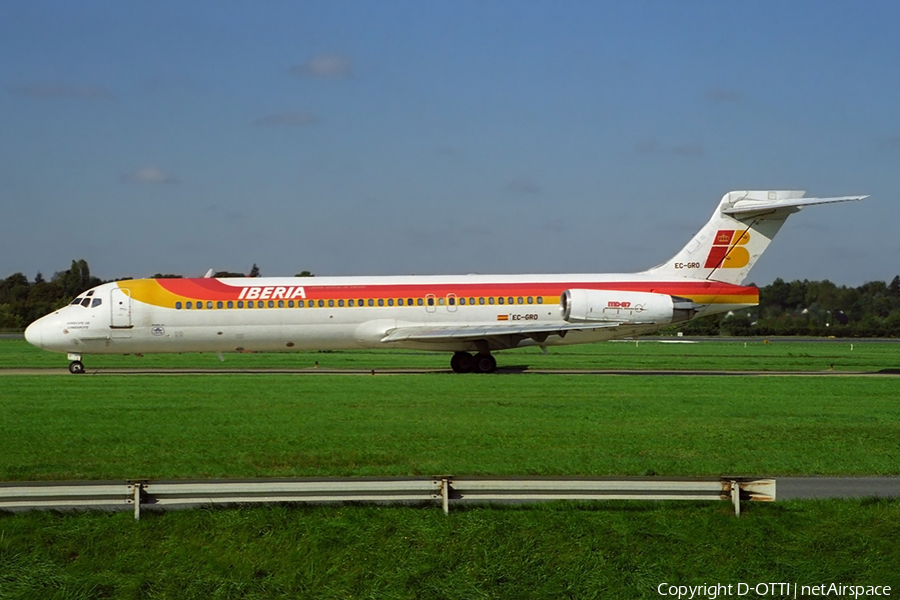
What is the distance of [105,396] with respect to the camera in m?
26.6

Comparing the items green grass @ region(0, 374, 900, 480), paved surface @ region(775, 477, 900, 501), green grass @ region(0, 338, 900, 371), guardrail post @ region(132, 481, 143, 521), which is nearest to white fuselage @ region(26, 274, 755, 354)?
green grass @ region(0, 374, 900, 480)

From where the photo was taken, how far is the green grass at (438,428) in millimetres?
16031

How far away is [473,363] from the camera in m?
36.6

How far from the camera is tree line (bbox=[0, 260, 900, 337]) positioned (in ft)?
318

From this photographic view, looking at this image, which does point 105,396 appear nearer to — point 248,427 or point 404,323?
point 248,427

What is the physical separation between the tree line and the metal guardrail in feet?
219

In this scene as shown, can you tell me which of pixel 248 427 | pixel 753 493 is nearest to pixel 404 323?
pixel 248 427

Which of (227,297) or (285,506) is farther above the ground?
(227,297)

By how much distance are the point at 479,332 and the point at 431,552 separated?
74.7ft

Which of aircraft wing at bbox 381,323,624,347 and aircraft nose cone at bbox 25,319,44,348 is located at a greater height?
aircraft nose cone at bbox 25,319,44,348

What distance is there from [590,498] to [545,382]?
743 inches

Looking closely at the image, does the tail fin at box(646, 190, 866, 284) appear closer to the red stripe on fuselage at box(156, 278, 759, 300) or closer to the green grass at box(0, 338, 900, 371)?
the red stripe on fuselage at box(156, 278, 759, 300)

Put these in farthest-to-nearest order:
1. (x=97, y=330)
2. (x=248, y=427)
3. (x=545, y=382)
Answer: (x=97, y=330)
(x=545, y=382)
(x=248, y=427)

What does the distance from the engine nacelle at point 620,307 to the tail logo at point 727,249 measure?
2160mm
